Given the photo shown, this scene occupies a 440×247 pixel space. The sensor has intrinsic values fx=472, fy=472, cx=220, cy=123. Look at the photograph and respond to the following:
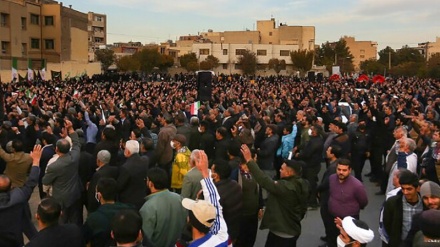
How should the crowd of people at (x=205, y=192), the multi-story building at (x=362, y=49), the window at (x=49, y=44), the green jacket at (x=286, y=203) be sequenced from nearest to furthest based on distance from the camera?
the crowd of people at (x=205, y=192), the green jacket at (x=286, y=203), the window at (x=49, y=44), the multi-story building at (x=362, y=49)

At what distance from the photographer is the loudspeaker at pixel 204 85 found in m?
14.9

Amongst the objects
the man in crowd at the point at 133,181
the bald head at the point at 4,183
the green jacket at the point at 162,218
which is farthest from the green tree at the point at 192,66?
the green jacket at the point at 162,218

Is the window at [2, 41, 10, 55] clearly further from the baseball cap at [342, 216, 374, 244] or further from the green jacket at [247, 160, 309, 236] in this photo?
the baseball cap at [342, 216, 374, 244]

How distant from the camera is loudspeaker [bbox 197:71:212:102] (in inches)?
585

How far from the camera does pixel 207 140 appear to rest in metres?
9.01

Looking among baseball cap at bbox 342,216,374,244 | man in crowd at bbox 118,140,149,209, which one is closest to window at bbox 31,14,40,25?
man in crowd at bbox 118,140,149,209

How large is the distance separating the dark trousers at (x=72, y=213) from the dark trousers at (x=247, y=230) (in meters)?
2.32

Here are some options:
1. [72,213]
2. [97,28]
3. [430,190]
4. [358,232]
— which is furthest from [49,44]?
[358,232]

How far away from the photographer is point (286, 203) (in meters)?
5.34

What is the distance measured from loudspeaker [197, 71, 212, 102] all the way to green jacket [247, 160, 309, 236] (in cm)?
968

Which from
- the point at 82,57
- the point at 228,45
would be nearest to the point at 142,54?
the point at 82,57

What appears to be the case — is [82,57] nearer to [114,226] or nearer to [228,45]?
[228,45]

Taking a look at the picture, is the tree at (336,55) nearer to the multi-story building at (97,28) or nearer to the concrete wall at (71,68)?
the multi-story building at (97,28)

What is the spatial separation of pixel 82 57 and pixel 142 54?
420 inches
